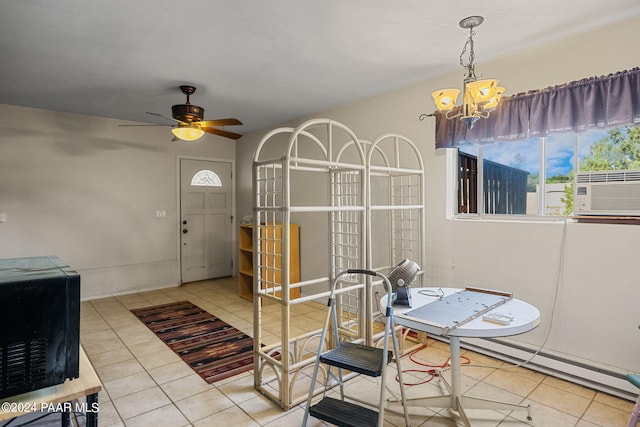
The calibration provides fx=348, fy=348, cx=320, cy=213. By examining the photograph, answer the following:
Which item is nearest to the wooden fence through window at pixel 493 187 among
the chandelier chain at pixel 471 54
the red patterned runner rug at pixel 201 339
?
the chandelier chain at pixel 471 54

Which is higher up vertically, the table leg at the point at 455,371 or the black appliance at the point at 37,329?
the black appliance at the point at 37,329

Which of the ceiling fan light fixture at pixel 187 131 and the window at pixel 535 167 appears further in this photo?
the ceiling fan light fixture at pixel 187 131

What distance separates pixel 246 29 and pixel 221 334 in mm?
3027

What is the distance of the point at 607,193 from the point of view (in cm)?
255

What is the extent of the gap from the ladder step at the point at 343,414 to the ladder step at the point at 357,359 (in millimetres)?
259

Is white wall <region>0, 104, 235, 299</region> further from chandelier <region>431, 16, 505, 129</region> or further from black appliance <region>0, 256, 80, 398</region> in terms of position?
chandelier <region>431, 16, 505, 129</region>

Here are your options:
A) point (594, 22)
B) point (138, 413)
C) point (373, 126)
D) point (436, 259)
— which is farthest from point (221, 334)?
point (594, 22)

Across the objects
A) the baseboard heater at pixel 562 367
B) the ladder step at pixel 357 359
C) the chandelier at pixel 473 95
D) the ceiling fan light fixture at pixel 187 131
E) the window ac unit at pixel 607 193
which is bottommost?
the baseboard heater at pixel 562 367

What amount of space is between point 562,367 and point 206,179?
5676mm

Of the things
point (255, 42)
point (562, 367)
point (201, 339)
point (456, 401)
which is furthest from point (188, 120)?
point (562, 367)

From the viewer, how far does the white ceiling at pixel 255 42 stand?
229cm

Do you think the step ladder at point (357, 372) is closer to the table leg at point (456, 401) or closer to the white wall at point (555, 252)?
the table leg at point (456, 401)

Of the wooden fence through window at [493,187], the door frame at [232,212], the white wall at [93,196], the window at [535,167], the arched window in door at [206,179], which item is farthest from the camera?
the arched window in door at [206,179]

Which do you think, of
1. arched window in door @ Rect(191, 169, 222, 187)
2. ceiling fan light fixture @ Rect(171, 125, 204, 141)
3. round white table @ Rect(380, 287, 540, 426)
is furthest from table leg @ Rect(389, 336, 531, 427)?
arched window in door @ Rect(191, 169, 222, 187)
